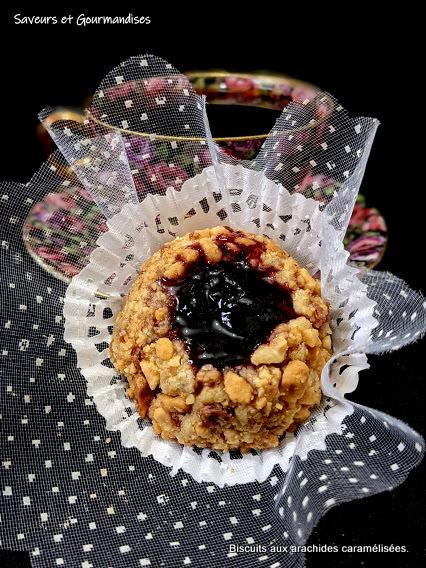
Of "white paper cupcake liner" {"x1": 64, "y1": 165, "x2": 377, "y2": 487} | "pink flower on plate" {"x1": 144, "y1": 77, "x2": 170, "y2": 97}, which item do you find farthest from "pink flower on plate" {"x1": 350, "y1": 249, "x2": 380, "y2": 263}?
"pink flower on plate" {"x1": 144, "y1": 77, "x2": 170, "y2": 97}

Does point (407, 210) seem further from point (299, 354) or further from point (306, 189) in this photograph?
point (299, 354)

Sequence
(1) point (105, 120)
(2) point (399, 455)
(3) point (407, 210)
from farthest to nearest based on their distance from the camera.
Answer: (3) point (407, 210), (1) point (105, 120), (2) point (399, 455)

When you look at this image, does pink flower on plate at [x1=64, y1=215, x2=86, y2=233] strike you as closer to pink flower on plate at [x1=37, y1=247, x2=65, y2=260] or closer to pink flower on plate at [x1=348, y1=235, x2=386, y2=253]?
pink flower on plate at [x1=37, y1=247, x2=65, y2=260]

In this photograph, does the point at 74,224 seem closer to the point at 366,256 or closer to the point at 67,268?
the point at 67,268

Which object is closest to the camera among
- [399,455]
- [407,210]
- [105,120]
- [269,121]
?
[399,455]

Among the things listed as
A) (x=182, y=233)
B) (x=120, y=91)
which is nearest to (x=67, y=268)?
(x=182, y=233)

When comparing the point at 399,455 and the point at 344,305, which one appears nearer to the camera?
the point at 399,455

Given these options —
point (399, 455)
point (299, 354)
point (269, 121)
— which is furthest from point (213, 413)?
point (269, 121)

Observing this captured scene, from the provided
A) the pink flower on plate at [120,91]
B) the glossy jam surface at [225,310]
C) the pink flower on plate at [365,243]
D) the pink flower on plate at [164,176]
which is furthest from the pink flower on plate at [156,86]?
the pink flower on plate at [365,243]
